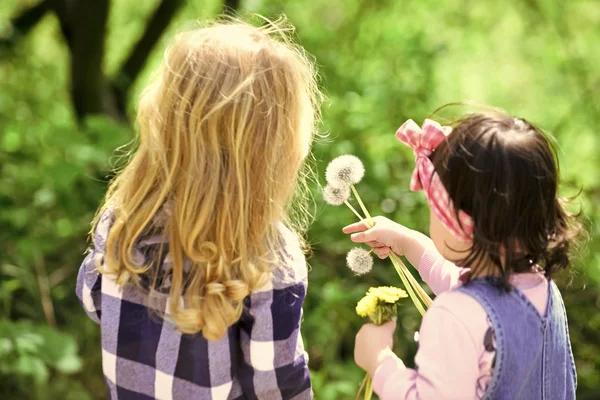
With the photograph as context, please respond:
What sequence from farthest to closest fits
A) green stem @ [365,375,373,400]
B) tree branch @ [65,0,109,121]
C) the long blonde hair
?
tree branch @ [65,0,109,121] → green stem @ [365,375,373,400] → the long blonde hair

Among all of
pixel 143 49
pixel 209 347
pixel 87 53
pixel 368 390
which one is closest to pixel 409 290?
pixel 368 390

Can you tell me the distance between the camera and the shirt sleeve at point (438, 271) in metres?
1.23

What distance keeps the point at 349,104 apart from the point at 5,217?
122cm

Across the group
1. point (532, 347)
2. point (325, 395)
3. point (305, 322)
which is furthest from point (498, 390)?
point (305, 322)

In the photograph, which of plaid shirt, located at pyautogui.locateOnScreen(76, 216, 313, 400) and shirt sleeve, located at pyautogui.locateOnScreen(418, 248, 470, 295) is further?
shirt sleeve, located at pyautogui.locateOnScreen(418, 248, 470, 295)

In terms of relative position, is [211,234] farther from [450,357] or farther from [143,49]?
[143,49]

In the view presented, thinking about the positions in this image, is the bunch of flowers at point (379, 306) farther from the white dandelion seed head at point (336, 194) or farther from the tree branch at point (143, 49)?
the tree branch at point (143, 49)

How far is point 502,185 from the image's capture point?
989mm

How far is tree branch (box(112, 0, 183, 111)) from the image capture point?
11.0ft

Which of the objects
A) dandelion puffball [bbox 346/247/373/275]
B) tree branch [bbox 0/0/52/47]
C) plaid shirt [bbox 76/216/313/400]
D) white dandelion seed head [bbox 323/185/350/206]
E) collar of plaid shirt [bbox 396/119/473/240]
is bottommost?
tree branch [bbox 0/0/52/47]

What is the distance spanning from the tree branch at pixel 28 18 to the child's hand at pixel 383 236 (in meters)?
2.47

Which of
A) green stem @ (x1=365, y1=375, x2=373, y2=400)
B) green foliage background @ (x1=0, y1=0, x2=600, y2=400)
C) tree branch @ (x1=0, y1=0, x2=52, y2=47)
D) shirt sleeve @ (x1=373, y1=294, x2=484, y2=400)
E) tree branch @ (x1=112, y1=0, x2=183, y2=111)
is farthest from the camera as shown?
tree branch @ (x1=112, y1=0, x2=183, y2=111)

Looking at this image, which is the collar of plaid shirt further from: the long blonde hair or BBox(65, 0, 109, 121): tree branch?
BBox(65, 0, 109, 121): tree branch

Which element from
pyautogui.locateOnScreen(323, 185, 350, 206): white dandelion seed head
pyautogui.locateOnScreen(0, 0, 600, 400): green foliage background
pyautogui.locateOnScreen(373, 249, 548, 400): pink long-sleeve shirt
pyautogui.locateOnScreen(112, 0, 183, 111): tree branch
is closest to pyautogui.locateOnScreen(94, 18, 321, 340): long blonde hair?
pyautogui.locateOnScreen(323, 185, 350, 206): white dandelion seed head
